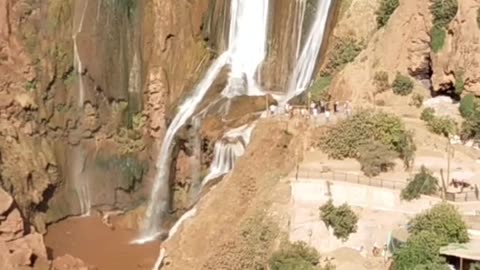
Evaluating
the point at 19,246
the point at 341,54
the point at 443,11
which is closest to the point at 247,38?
the point at 341,54

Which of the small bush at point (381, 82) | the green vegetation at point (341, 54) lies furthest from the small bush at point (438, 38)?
the green vegetation at point (341, 54)

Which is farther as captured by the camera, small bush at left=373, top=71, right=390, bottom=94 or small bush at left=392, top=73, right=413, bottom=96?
small bush at left=373, top=71, right=390, bottom=94

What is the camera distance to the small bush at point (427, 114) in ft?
140

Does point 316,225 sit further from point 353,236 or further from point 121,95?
point 121,95

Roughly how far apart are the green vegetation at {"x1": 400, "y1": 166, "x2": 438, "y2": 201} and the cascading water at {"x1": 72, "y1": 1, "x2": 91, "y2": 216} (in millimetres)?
18136

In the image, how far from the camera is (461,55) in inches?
1706

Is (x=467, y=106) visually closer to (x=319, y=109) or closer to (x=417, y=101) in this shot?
(x=417, y=101)

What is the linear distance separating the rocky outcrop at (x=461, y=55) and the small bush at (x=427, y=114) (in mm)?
1734

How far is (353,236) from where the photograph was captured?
36.3 metres

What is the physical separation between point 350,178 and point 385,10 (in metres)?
12.4

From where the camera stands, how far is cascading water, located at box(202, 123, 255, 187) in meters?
45.2

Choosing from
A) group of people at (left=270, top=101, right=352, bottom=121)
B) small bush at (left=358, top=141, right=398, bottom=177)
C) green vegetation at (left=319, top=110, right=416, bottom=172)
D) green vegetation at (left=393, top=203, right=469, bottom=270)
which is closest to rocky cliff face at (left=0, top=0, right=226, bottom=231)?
group of people at (left=270, top=101, right=352, bottom=121)

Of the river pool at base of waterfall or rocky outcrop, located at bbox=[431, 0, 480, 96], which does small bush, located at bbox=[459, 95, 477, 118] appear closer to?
rocky outcrop, located at bbox=[431, 0, 480, 96]

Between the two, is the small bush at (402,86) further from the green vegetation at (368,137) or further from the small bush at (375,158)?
the small bush at (375,158)
